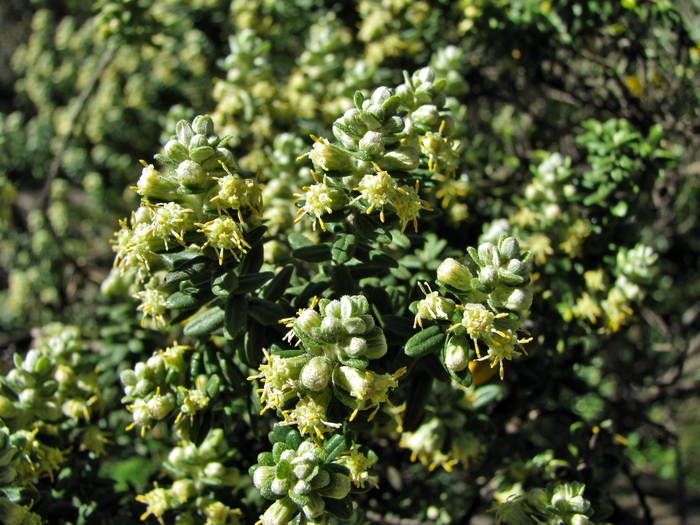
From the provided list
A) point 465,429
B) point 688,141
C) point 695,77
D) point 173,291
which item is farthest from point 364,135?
point 695,77

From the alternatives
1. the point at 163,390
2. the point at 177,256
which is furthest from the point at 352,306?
the point at 163,390

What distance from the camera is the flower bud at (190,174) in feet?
6.05

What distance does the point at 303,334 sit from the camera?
1.76m

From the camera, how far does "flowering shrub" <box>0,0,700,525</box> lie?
1.85 metres

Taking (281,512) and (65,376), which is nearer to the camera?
(281,512)

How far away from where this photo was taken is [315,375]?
5.60 ft

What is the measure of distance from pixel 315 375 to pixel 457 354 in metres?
0.44

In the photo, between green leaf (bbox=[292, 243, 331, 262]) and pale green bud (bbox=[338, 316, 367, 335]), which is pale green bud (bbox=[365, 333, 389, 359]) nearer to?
pale green bud (bbox=[338, 316, 367, 335])

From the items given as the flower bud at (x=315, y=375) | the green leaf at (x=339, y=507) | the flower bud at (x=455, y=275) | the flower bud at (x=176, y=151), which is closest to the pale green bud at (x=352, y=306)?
the flower bud at (x=315, y=375)

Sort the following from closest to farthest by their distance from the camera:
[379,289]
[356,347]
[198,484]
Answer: [356,347] → [379,289] → [198,484]

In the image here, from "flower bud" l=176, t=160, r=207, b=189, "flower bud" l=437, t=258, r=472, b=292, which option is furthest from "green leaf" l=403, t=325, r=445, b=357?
"flower bud" l=176, t=160, r=207, b=189

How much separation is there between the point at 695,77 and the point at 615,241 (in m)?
1.19

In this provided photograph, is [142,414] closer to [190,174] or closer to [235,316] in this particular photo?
[235,316]

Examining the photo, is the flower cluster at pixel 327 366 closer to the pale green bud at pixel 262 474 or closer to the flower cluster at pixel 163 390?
the pale green bud at pixel 262 474
